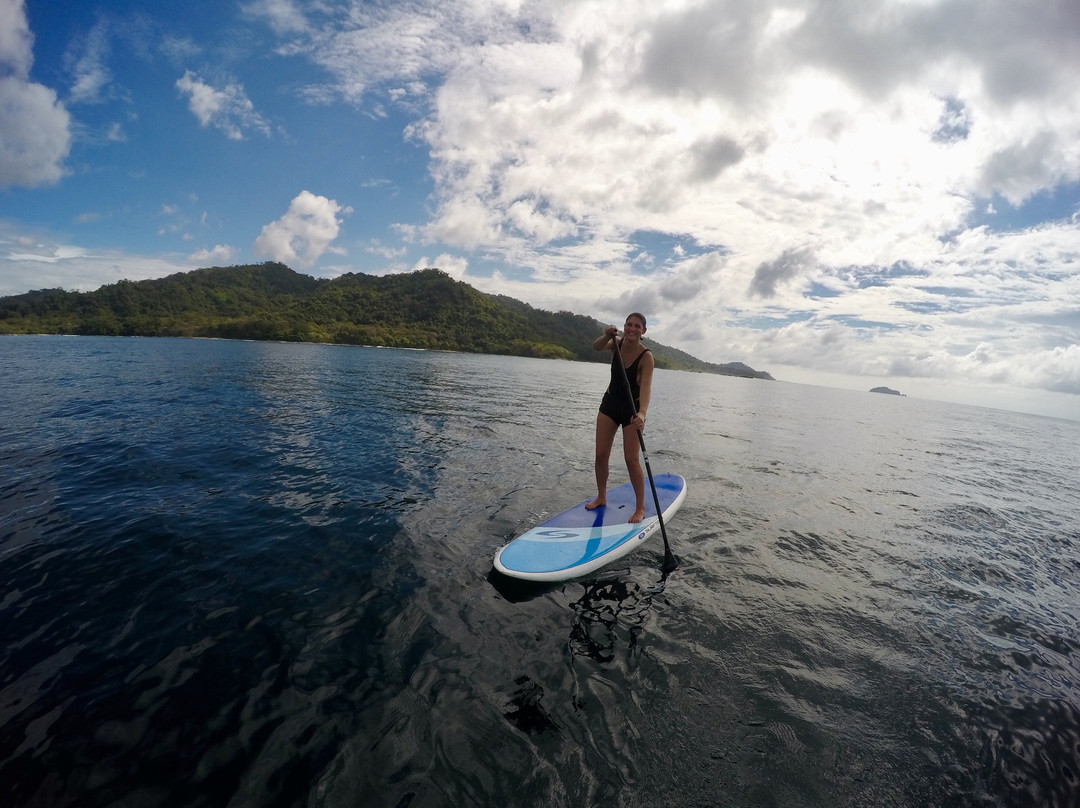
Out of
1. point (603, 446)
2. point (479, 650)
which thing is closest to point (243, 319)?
point (603, 446)

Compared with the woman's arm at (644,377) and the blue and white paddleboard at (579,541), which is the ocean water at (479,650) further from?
the woman's arm at (644,377)

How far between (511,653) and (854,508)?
13714 mm

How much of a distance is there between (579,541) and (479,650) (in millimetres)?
3289

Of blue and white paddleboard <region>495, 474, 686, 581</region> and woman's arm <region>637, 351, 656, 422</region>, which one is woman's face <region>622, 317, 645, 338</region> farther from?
blue and white paddleboard <region>495, 474, 686, 581</region>

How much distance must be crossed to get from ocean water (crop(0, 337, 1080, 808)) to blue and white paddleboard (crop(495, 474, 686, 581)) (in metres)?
0.38

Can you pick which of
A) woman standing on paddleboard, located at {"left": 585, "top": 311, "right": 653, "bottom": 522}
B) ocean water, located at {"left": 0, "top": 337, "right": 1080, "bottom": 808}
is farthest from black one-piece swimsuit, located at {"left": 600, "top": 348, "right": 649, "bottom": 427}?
ocean water, located at {"left": 0, "top": 337, "right": 1080, "bottom": 808}

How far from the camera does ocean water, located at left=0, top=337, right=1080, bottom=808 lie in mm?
4199

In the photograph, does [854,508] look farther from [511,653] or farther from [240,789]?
[240,789]

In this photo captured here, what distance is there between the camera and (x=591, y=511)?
10.3 metres

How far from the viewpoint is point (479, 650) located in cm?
579

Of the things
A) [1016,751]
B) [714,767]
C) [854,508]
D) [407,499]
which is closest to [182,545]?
[407,499]

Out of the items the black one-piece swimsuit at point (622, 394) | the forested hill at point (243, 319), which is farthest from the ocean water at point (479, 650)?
the forested hill at point (243, 319)

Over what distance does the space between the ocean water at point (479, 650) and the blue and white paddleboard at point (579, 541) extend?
1.23 ft

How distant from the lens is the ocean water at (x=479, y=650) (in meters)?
4.20
